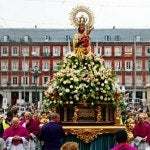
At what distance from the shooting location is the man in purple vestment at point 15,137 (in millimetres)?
15148

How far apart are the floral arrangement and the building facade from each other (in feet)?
282

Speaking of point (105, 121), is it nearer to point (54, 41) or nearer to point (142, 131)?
point (142, 131)

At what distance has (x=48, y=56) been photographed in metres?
107

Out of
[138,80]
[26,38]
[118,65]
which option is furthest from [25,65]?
[138,80]

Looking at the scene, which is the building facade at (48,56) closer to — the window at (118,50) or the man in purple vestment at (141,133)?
the window at (118,50)

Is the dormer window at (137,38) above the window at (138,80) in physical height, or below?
above

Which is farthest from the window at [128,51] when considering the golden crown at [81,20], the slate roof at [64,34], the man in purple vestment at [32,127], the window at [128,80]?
the man in purple vestment at [32,127]

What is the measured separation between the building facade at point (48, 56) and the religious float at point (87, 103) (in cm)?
8601

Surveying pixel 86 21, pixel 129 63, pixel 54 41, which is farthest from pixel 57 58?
pixel 86 21

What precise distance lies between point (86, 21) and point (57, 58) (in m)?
87.2

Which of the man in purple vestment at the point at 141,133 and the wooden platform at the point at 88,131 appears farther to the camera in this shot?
the wooden platform at the point at 88,131

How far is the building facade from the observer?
348 ft

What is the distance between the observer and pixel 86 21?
20734 mm

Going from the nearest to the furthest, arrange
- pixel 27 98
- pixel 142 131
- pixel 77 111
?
1. pixel 142 131
2. pixel 77 111
3. pixel 27 98
